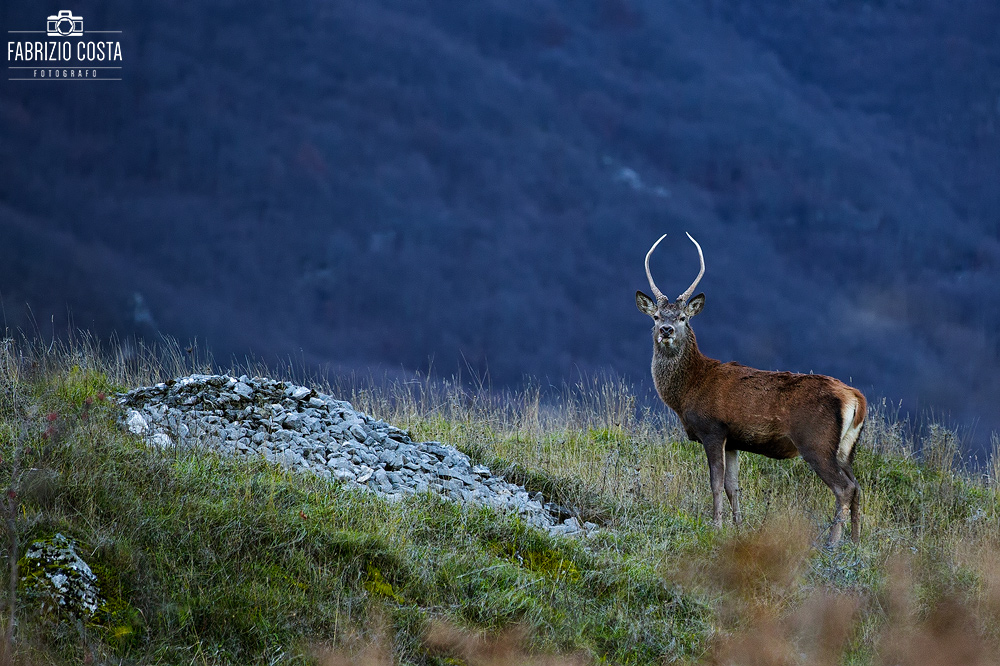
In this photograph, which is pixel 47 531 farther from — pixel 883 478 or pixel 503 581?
pixel 883 478

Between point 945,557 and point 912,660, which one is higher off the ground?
point 912,660

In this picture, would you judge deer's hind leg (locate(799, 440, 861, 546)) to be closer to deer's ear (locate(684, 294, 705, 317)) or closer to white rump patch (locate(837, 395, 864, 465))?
white rump patch (locate(837, 395, 864, 465))

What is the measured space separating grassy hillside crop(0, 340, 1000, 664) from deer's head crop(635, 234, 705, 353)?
6.32 feet

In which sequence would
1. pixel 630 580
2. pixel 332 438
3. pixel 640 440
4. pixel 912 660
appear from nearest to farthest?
pixel 912 660 → pixel 630 580 → pixel 332 438 → pixel 640 440

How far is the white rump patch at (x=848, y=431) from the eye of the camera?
9.01 metres

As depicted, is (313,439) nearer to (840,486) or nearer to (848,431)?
(840,486)

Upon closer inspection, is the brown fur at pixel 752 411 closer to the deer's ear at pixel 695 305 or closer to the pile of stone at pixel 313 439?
the deer's ear at pixel 695 305

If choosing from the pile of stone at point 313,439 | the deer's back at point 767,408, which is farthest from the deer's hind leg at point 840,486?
the pile of stone at point 313,439

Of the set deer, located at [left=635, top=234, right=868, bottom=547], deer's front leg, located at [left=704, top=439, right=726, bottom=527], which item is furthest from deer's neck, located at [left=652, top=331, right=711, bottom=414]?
deer's front leg, located at [left=704, top=439, right=726, bottom=527]

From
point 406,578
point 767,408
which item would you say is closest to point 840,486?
point 767,408

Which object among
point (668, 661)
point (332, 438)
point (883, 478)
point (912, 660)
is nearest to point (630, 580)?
point (668, 661)

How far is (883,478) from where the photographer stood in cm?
1190

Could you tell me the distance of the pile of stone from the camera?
806cm

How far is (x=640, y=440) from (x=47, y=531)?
7.30 meters
